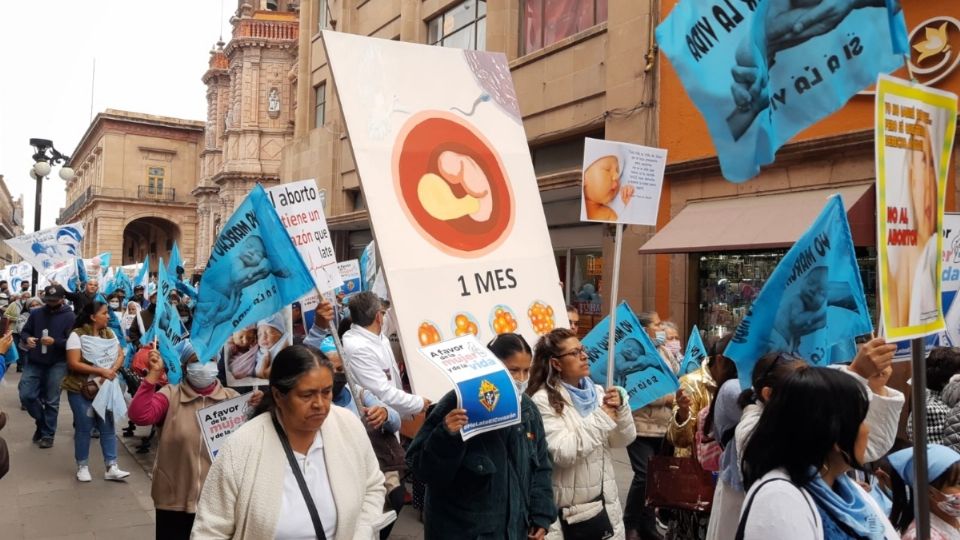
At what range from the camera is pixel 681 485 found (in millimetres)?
4957

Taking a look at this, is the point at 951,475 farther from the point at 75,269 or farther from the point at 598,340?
the point at 75,269

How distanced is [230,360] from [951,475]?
4.31 metres

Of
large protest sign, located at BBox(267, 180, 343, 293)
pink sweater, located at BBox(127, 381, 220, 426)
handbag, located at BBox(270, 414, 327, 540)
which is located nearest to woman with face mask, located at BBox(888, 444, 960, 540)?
handbag, located at BBox(270, 414, 327, 540)

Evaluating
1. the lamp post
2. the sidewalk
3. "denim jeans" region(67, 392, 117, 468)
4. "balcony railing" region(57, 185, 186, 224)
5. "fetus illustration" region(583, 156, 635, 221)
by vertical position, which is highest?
"balcony railing" region(57, 185, 186, 224)

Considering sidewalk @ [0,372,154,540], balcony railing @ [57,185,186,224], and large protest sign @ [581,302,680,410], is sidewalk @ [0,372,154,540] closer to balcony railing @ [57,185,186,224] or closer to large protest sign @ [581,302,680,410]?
large protest sign @ [581,302,680,410]

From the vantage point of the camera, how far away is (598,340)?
5770 mm

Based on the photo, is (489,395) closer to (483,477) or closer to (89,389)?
(483,477)

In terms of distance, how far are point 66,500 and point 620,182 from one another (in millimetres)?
5663

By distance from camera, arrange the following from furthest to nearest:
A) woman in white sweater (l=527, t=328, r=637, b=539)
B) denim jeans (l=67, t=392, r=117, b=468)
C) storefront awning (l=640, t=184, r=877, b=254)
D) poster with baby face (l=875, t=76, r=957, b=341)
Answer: storefront awning (l=640, t=184, r=877, b=254) < denim jeans (l=67, t=392, r=117, b=468) < woman in white sweater (l=527, t=328, r=637, b=539) < poster with baby face (l=875, t=76, r=957, b=341)

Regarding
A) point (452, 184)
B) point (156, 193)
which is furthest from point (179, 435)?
point (156, 193)

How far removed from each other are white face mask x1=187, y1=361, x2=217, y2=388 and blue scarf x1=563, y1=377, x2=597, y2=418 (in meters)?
2.14

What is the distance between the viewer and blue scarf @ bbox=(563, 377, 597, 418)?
4.05 meters

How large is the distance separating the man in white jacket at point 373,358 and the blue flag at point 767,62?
2394 millimetres

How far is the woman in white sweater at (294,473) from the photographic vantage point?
2.75 m
